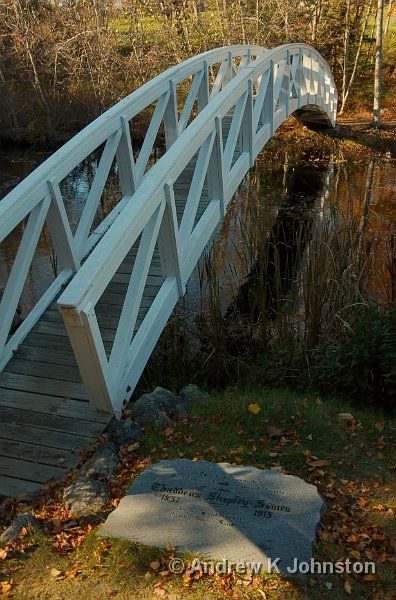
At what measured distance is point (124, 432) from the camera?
3.80 m

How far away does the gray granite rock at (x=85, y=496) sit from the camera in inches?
122

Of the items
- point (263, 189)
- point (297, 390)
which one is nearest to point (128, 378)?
point (297, 390)

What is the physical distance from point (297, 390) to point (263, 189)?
7611mm

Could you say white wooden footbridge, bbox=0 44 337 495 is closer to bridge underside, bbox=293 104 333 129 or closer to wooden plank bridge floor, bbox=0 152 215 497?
wooden plank bridge floor, bbox=0 152 215 497

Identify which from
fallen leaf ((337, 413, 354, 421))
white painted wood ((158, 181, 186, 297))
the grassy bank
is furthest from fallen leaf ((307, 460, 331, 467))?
white painted wood ((158, 181, 186, 297))

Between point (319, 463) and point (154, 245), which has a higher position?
point (154, 245)

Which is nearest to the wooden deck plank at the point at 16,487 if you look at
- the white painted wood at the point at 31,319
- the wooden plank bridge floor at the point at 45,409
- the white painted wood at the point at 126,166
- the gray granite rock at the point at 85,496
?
the wooden plank bridge floor at the point at 45,409

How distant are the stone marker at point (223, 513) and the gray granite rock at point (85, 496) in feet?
0.66

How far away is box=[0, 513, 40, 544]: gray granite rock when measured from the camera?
9.57 feet

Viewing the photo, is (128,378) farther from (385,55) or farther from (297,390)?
(385,55)

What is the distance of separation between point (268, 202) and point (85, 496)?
8513 millimetres

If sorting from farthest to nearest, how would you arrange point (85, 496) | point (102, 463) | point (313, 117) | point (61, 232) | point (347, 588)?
point (313, 117), point (61, 232), point (102, 463), point (85, 496), point (347, 588)

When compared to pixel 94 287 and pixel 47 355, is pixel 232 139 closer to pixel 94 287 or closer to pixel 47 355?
pixel 47 355

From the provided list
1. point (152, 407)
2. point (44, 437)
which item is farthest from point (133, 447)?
point (44, 437)
